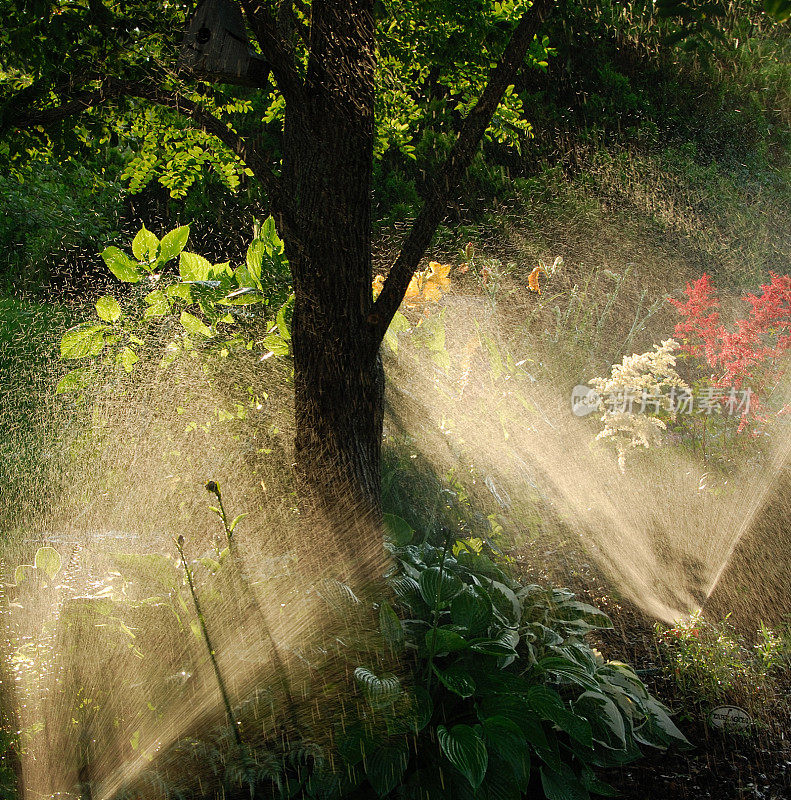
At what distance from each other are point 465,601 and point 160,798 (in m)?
0.85

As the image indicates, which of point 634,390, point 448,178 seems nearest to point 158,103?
→ point 448,178

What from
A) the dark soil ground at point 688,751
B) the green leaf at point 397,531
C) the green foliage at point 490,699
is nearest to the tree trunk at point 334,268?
the green leaf at point 397,531

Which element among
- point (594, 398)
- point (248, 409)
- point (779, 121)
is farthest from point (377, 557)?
point (779, 121)

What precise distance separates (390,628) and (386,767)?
300mm

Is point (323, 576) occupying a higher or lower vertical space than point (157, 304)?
lower

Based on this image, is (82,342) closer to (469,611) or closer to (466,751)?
(469,611)

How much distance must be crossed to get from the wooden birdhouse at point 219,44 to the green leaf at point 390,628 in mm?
1660

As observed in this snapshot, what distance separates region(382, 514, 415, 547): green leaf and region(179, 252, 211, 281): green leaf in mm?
1040

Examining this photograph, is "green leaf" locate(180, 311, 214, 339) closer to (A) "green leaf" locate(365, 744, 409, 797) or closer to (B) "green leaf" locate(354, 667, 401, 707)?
(B) "green leaf" locate(354, 667, 401, 707)

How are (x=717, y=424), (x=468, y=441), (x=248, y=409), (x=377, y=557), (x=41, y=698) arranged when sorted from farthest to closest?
(x=717, y=424), (x=468, y=441), (x=248, y=409), (x=377, y=557), (x=41, y=698)

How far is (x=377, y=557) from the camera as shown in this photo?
2117 mm

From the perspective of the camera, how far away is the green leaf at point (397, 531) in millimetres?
2318

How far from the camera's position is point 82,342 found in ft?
7.43

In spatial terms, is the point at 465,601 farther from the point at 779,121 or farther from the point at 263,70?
the point at 779,121
